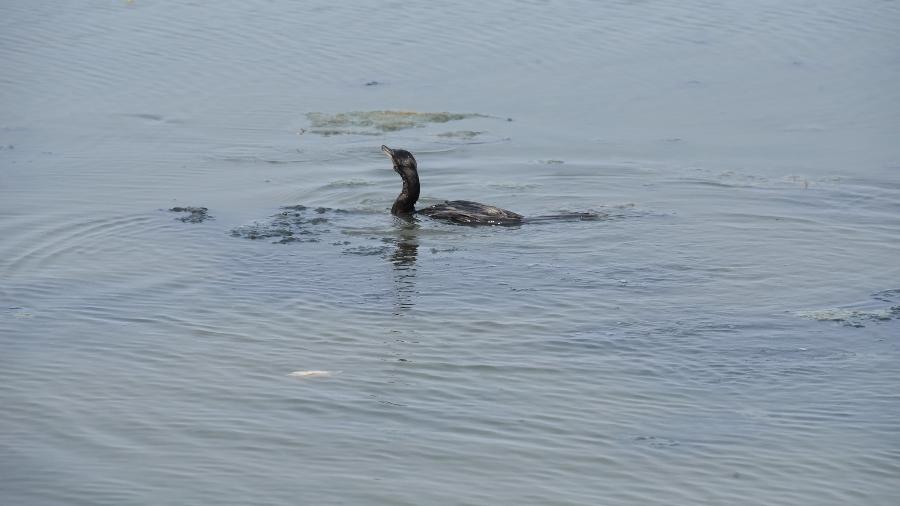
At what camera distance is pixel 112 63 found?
19.4m

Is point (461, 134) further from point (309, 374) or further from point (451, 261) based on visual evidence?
point (309, 374)

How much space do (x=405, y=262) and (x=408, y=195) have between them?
169cm

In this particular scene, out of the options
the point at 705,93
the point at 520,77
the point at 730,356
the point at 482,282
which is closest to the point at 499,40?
the point at 520,77

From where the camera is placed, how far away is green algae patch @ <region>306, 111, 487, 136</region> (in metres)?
16.2

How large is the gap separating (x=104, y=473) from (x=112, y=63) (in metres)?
13.6

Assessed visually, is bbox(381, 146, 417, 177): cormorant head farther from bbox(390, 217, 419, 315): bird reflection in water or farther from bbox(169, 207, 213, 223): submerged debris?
bbox(169, 207, 213, 223): submerged debris

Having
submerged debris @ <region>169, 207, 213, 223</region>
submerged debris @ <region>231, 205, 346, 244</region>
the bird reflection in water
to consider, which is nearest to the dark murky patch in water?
the bird reflection in water

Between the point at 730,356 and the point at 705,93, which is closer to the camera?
the point at 730,356

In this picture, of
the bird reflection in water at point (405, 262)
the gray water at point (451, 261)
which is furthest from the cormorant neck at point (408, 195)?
the gray water at point (451, 261)

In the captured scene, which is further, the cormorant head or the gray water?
the cormorant head

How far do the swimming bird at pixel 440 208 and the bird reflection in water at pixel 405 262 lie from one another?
0.61 ft

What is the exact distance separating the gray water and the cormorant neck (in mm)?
315

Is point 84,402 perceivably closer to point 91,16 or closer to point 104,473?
point 104,473

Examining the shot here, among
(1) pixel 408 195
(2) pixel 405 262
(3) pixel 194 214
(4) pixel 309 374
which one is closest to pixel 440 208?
(1) pixel 408 195
